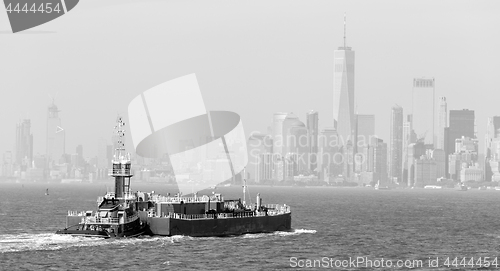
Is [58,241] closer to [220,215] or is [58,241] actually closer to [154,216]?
[154,216]

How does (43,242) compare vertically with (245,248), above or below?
above

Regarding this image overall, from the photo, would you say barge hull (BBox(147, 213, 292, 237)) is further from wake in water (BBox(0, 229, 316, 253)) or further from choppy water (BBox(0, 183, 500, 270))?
choppy water (BBox(0, 183, 500, 270))

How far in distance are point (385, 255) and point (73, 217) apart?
1536 inches

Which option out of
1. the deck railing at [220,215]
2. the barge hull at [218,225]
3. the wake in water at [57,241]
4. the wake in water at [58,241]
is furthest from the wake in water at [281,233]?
the wake in water at [58,241]

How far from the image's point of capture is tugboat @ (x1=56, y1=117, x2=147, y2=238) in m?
109

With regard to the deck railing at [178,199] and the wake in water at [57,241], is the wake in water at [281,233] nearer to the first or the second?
the deck railing at [178,199]

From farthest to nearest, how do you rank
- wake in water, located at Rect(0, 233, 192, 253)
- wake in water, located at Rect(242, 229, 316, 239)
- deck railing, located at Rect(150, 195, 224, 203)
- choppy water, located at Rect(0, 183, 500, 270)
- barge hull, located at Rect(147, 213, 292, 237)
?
wake in water, located at Rect(242, 229, 316, 239) < deck railing, located at Rect(150, 195, 224, 203) < barge hull, located at Rect(147, 213, 292, 237) < wake in water, located at Rect(0, 233, 192, 253) < choppy water, located at Rect(0, 183, 500, 270)

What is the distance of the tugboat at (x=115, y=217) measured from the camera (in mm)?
109250

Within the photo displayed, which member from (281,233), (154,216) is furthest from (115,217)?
(281,233)

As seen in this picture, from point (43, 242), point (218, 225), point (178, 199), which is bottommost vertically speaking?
point (43, 242)

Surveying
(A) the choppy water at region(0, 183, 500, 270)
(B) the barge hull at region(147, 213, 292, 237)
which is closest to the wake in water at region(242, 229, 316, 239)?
(A) the choppy water at region(0, 183, 500, 270)

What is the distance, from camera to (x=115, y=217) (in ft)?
363

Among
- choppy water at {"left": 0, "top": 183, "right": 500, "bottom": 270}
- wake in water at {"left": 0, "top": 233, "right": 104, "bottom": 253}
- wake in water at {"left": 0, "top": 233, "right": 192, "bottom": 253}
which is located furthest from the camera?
wake in water at {"left": 0, "top": 233, "right": 192, "bottom": 253}

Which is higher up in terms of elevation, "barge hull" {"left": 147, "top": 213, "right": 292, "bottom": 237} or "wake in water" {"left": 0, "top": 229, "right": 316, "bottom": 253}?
"barge hull" {"left": 147, "top": 213, "right": 292, "bottom": 237}
